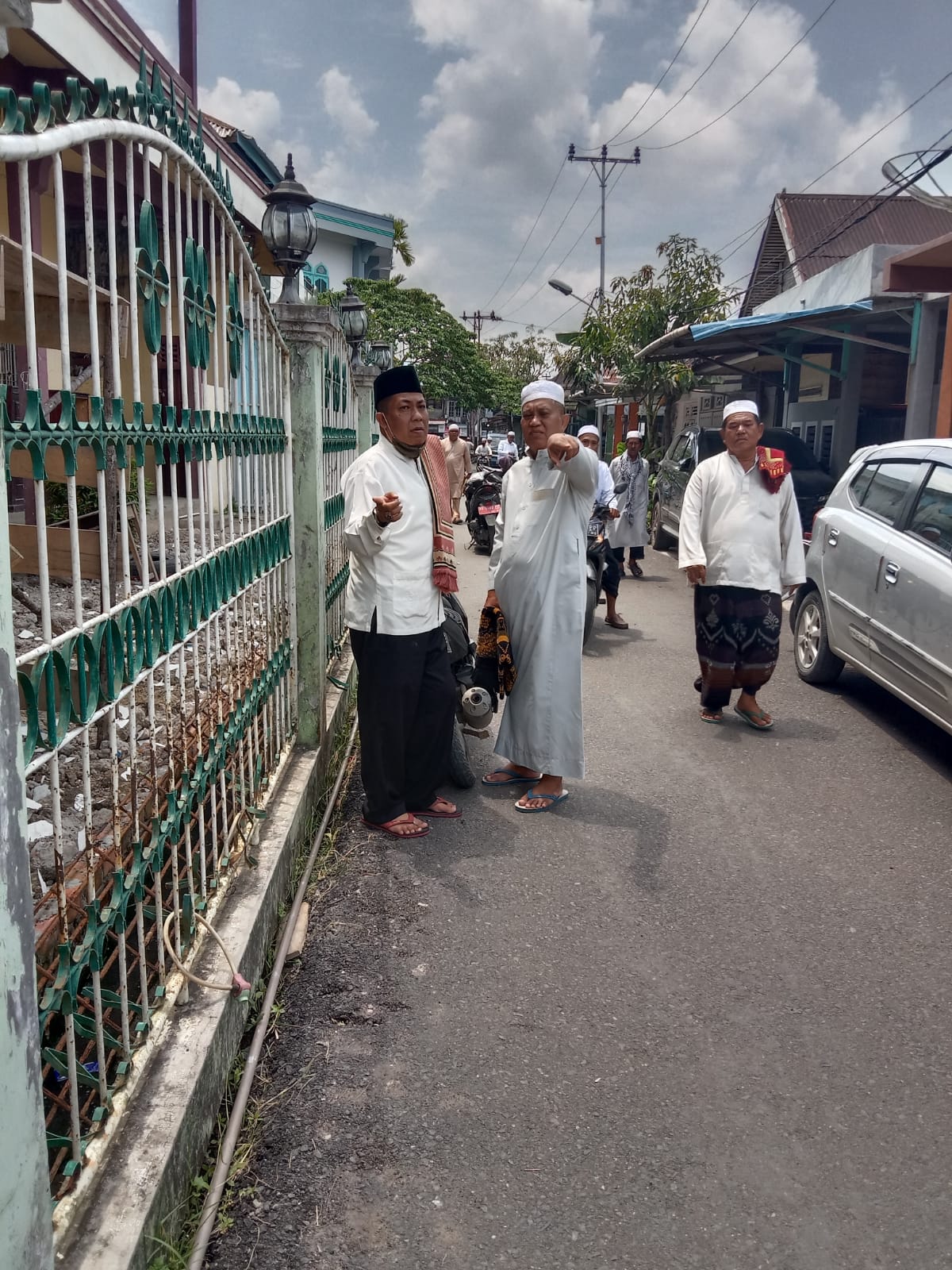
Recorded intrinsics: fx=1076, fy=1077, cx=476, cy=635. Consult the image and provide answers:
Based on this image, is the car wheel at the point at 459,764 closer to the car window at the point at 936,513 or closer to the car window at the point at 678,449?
the car window at the point at 936,513

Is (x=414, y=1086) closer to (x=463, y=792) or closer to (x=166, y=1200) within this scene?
(x=166, y=1200)

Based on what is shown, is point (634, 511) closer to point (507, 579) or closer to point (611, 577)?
point (611, 577)

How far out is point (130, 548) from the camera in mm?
2598

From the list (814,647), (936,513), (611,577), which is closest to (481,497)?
(611,577)

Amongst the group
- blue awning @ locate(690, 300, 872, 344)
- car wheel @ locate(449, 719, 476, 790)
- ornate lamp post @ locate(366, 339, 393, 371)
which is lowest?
car wheel @ locate(449, 719, 476, 790)

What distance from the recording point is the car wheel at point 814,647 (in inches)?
280

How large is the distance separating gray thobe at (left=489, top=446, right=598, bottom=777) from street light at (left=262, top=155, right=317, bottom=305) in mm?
1313

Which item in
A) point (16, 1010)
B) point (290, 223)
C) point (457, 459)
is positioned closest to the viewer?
point (16, 1010)

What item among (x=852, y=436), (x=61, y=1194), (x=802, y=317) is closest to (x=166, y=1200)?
(x=61, y=1194)

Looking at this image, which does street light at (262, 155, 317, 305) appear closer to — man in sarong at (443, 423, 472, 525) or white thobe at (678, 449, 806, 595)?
white thobe at (678, 449, 806, 595)

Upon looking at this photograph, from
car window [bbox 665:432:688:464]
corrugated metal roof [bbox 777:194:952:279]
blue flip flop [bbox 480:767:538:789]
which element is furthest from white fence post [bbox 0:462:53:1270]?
corrugated metal roof [bbox 777:194:952:279]

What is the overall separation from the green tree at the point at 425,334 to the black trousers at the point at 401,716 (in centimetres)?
2291

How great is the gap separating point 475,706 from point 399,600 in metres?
0.94

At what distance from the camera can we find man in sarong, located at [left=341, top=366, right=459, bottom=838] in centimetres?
422
